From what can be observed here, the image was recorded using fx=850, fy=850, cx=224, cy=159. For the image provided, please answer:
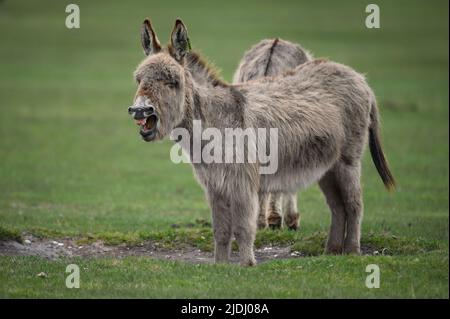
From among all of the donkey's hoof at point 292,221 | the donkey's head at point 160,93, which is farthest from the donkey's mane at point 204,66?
the donkey's hoof at point 292,221

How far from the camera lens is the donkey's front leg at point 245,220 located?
984 cm

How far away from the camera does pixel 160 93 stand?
31.0ft

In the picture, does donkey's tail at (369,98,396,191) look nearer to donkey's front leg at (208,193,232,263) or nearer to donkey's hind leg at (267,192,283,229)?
donkey's hind leg at (267,192,283,229)

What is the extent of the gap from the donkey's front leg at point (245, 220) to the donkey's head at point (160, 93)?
1.19 metres

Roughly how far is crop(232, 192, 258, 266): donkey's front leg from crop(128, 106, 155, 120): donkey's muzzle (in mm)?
1458

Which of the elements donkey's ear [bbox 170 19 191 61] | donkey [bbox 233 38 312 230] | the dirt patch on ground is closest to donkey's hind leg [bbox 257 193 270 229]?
donkey [bbox 233 38 312 230]

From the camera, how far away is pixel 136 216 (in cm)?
1664

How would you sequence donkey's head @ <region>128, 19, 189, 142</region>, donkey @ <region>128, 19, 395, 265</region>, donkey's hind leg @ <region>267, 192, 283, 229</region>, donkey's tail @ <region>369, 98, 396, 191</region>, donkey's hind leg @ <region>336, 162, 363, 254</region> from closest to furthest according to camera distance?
donkey's head @ <region>128, 19, 189, 142</region> → donkey @ <region>128, 19, 395, 265</region> → donkey's hind leg @ <region>336, 162, 363, 254</region> → donkey's tail @ <region>369, 98, 396, 191</region> → donkey's hind leg @ <region>267, 192, 283, 229</region>

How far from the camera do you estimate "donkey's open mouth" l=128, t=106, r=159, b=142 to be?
924 centimetres

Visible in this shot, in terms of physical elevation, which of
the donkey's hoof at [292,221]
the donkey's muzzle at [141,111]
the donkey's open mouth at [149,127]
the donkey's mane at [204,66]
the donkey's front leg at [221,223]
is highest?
the donkey's mane at [204,66]

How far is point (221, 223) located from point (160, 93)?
1.78 meters

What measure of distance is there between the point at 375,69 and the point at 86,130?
17411 millimetres

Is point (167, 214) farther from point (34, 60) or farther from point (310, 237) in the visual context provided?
point (34, 60)

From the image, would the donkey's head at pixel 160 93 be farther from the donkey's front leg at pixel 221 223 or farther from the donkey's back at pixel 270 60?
the donkey's back at pixel 270 60
